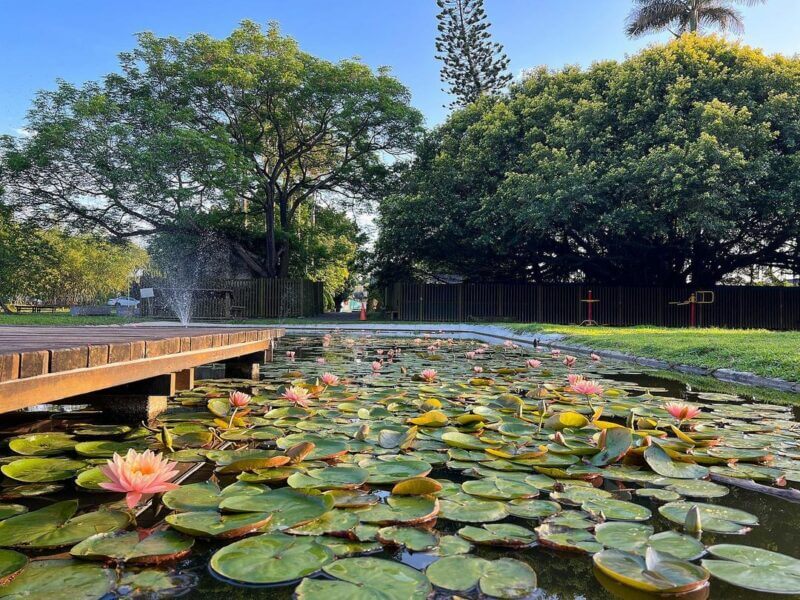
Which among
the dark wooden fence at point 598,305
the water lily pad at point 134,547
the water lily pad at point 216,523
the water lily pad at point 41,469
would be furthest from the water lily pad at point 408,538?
the dark wooden fence at point 598,305

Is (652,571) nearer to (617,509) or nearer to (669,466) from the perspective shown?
(617,509)

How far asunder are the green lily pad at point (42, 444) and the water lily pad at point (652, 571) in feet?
6.40

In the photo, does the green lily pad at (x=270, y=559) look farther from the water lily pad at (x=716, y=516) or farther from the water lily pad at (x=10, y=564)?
the water lily pad at (x=716, y=516)

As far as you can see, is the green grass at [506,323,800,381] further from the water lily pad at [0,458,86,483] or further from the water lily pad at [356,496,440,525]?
the water lily pad at [0,458,86,483]

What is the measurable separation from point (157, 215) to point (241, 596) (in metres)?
16.5

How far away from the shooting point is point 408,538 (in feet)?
3.92

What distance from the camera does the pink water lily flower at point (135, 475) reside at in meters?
1.17

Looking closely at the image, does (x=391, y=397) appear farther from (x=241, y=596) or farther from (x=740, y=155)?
(x=740, y=155)

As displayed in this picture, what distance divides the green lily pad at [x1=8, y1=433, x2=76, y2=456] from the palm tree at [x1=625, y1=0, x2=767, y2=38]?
65.1 feet

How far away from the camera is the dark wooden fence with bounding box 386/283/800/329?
589 inches

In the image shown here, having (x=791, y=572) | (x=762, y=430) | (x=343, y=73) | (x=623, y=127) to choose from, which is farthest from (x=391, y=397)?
(x=343, y=73)

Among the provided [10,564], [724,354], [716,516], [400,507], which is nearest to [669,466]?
[716,516]

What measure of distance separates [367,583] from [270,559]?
0.78ft

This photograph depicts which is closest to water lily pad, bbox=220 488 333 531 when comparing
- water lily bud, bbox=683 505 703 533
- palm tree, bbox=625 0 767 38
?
water lily bud, bbox=683 505 703 533
